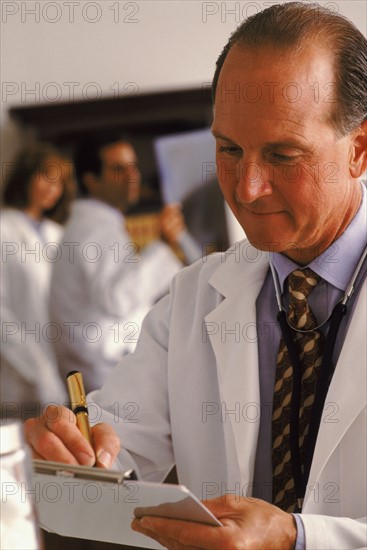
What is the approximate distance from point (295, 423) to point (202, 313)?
11.6 inches

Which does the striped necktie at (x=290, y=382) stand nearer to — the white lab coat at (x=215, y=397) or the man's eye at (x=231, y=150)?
the white lab coat at (x=215, y=397)

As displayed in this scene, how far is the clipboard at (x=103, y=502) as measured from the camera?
38.5 inches

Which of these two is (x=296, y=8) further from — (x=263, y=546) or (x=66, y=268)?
(x=66, y=268)

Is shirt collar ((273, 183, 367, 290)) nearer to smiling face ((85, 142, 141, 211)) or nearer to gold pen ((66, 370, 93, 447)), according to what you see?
gold pen ((66, 370, 93, 447))

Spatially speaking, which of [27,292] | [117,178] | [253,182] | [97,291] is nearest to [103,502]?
[253,182]

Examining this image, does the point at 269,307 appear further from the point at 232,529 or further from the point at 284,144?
the point at 232,529

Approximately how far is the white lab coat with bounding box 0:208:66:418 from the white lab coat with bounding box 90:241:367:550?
7.60 feet

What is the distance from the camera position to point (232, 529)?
1077 millimetres

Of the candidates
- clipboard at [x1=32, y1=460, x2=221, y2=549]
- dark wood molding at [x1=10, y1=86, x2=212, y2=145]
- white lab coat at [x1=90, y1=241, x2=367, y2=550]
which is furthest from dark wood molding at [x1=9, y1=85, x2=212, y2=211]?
clipboard at [x1=32, y1=460, x2=221, y2=549]

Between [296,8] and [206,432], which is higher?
[296,8]

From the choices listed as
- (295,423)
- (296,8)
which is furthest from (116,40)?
(295,423)

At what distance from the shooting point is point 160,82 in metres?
4.32

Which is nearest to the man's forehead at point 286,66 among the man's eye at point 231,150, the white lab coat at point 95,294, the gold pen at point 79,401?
the man's eye at point 231,150

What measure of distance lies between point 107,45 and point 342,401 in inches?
111
